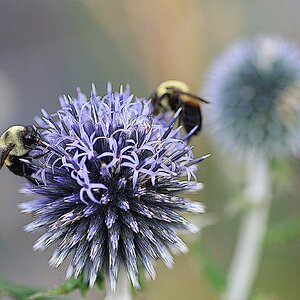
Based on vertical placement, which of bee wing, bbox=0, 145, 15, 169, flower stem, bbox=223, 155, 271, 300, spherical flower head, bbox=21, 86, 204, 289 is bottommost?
flower stem, bbox=223, 155, 271, 300

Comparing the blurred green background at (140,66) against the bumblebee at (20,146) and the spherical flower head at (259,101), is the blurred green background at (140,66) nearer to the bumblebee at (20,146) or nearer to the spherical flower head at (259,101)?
the spherical flower head at (259,101)

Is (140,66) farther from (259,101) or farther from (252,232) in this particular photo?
(252,232)

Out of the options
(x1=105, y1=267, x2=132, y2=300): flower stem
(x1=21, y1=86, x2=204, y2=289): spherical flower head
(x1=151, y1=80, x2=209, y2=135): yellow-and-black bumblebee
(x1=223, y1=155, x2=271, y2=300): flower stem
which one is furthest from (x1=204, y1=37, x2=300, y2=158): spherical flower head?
(x1=105, y1=267, x2=132, y2=300): flower stem

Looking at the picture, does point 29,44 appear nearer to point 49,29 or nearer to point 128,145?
point 49,29

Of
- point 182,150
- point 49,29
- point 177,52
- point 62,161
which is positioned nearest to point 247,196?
point 182,150

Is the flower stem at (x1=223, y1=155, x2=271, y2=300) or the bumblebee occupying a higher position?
the bumblebee

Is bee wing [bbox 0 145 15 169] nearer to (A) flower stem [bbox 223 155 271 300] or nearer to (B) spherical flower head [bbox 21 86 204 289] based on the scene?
(B) spherical flower head [bbox 21 86 204 289]
